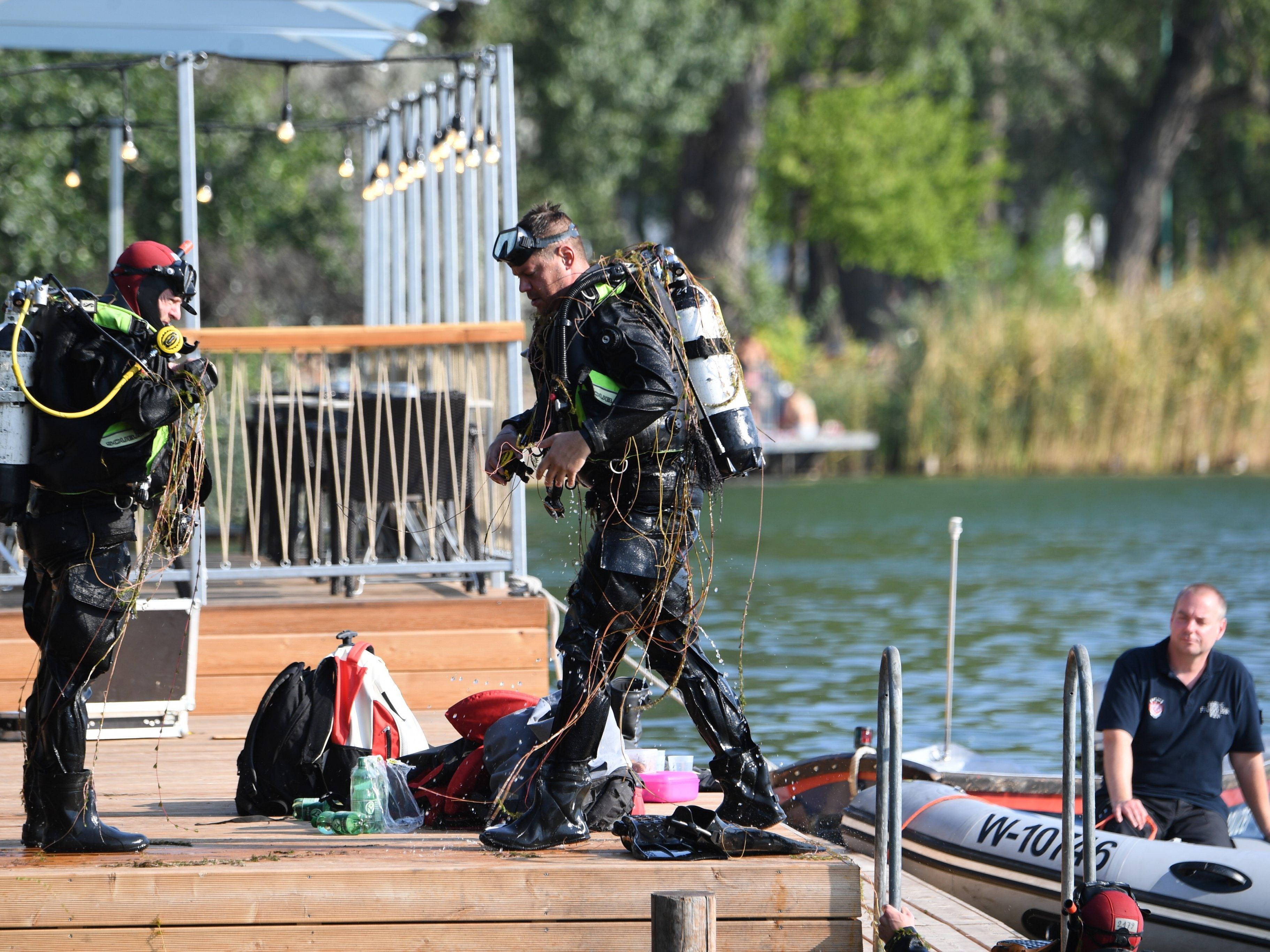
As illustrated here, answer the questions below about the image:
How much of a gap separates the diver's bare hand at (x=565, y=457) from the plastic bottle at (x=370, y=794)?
1.25 meters

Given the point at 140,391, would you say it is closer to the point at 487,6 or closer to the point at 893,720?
the point at 893,720

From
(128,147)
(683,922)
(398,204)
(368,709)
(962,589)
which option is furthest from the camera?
(962,589)

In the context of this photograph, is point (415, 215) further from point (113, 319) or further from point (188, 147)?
point (113, 319)

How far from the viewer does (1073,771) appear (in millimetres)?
5133

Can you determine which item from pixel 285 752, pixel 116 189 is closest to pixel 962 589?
pixel 116 189

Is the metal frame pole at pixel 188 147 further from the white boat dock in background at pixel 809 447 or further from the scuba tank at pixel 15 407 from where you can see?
the white boat dock in background at pixel 809 447

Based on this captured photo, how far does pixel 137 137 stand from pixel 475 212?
13204mm

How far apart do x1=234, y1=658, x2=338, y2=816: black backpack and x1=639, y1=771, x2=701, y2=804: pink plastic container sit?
0.98m

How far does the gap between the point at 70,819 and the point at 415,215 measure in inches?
234

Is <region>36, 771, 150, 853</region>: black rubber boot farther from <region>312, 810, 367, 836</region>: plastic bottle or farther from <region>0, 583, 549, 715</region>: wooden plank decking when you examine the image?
<region>0, 583, 549, 715</region>: wooden plank decking

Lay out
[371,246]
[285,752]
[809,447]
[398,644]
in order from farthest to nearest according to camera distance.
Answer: [809,447] → [371,246] → [398,644] → [285,752]

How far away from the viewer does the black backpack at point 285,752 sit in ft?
17.9

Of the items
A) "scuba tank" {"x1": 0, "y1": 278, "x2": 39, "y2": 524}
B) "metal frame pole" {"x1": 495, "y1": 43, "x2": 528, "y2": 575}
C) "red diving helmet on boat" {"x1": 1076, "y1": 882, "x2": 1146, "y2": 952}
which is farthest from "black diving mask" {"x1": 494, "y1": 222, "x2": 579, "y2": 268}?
"metal frame pole" {"x1": 495, "y1": 43, "x2": 528, "y2": 575}

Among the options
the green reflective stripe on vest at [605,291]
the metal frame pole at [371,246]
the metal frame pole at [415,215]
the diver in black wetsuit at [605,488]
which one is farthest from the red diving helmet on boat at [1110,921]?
→ the metal frame pole at [371,246]
